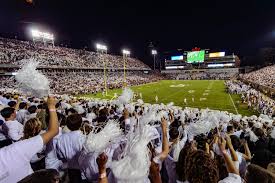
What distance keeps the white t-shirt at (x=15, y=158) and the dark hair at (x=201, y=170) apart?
140cm

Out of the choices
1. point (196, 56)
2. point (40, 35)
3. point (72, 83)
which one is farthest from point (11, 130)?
point (196, 56)

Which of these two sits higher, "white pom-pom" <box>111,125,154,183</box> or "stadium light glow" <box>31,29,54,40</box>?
"stadium light glow" <box>31,29,54,40</box>

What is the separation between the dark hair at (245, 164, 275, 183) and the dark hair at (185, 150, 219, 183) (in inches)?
10.6

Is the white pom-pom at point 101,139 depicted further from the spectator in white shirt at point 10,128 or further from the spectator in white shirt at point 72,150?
the spectator in white shirt at point 10,128

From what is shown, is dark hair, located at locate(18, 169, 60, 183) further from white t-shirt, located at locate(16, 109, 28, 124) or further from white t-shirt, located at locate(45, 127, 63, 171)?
white t-shirt, located at locate(16, 109, 28, 124)

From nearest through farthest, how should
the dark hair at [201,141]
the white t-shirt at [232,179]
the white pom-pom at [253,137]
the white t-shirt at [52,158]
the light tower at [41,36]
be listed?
the white t-shirt at [232,179] → the white t-shirt at [52,158] → the dark hair at [201,141] → the white pom-pom at [253,137] → the light tower at [41,36]

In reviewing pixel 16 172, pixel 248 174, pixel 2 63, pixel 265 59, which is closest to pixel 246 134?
pixel 248 174

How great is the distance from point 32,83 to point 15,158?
4.72ft

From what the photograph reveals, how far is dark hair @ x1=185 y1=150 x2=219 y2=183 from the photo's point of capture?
1.91 meters

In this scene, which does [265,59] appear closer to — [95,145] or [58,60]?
[58,60]

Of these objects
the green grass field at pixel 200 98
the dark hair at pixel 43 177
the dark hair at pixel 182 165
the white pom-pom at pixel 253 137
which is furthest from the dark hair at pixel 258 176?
the green grass field at pixel 200 98

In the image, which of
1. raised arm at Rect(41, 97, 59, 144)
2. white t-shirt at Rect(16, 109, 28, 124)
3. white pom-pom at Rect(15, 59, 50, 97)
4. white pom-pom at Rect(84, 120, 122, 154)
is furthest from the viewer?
white t-shirt at Rect(16, 109, 28, 124)

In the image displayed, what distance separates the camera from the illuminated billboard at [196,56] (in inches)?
3270

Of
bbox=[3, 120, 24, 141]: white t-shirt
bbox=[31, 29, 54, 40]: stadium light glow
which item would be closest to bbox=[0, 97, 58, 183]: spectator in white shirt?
bbox=[3, 120, 24, 141]: white t-shirt
